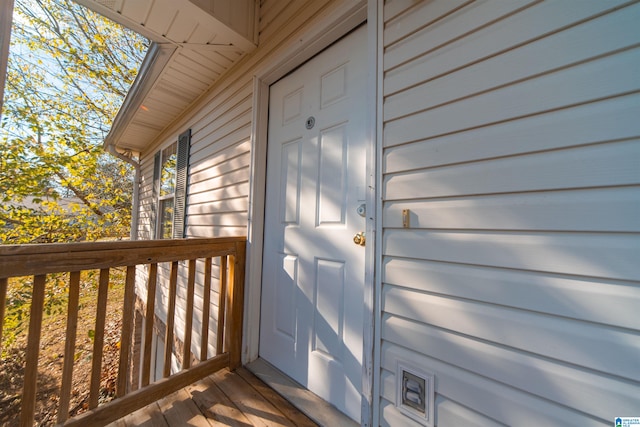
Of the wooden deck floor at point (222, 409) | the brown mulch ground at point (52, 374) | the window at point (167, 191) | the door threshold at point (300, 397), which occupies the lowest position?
the brown mulch ground at point (52, 374)

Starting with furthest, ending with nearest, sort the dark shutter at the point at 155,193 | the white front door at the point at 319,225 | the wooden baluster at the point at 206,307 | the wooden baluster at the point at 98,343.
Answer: the dark shutter at the point at 155,193
the wooden baluster at the point at 206,307
the white front door at the point at 319,225
the wooden baluster at the point at 98,343

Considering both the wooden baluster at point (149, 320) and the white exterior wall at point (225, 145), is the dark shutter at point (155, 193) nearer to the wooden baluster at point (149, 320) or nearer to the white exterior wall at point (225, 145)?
the white exterior wall at point (225, 145)

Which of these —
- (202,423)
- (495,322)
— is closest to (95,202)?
(202,423)

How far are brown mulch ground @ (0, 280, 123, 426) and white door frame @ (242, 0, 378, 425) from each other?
424cm

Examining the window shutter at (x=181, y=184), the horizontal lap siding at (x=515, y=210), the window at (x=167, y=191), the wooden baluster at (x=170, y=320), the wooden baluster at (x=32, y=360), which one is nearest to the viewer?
the horizontal lap siding at (x=515, y=210)

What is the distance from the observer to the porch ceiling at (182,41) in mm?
1746

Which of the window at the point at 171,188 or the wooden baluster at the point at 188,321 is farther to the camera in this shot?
the window at the point at 171,188

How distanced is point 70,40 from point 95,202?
156 inches

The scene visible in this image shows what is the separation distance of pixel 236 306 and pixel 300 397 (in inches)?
30.0

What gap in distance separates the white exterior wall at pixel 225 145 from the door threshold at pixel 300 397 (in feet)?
2.49

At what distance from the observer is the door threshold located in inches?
52.0

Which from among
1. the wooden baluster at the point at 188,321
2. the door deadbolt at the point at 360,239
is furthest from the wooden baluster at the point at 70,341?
the door deadbolt at the point at 360,239

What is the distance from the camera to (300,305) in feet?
5.46

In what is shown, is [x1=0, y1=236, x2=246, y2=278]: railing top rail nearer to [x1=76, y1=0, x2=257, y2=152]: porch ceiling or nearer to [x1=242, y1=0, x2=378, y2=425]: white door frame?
[x1=242, y1=0, x2=378, y2=425]: white door frame
